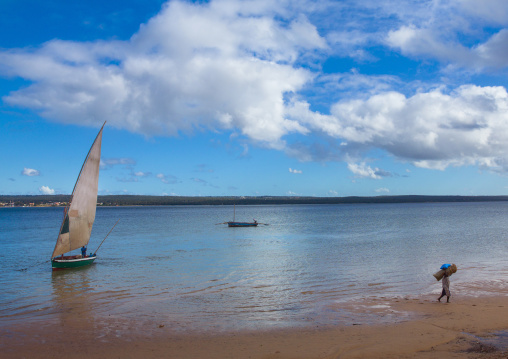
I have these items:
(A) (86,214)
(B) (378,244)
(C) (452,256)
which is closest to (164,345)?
(A) (86,214)

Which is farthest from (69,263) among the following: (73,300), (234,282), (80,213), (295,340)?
(295,340)

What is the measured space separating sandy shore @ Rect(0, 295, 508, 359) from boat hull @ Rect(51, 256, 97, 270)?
527 inches

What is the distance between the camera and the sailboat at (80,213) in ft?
85.2

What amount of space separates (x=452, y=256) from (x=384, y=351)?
914 inches

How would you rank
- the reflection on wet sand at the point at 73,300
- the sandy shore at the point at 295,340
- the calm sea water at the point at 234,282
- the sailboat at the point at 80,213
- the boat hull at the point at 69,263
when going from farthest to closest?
1. the boat hull at the point at 69,263
2. the sailboat at the point at 80,213
3. the calm sea water at the point at 234,282
4. the reflection on wet sand at the point at 73,300
5. the sandy shore at the point at 295,340

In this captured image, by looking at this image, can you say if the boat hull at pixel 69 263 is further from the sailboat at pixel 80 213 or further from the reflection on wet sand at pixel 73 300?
the reflection on wet sand at pixel 73 300

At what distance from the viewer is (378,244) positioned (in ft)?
130

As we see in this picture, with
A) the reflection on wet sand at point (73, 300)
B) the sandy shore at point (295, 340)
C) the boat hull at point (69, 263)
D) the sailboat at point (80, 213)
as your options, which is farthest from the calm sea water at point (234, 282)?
the sailboat at point (80, 213)

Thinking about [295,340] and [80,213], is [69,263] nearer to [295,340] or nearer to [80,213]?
[80,213]

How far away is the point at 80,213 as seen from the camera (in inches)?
1056

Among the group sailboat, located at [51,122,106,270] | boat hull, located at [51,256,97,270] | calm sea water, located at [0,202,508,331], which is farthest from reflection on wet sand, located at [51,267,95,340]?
sailboat, located at [51,122,106,270]

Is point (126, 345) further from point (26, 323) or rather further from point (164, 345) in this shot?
point (26, 323)

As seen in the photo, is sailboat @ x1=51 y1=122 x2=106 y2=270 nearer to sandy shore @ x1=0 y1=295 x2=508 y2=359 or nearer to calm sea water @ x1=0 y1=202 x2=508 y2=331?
calm sea water @ x1=0 y1=202 x2=508 y2=331

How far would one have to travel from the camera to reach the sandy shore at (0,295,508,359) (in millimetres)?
10484
